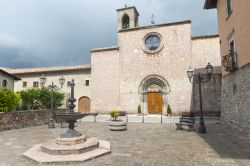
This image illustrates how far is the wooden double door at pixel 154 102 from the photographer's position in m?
22.6

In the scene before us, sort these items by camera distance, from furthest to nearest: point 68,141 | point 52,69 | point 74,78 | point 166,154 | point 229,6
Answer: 1. point 52,69
2. point 74,78
3. point 229,6
4. point 68,141
5. point 166,154

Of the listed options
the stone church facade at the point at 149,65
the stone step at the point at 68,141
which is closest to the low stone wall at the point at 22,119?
the stone step at the point at 68,141

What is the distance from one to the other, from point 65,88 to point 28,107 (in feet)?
19.6

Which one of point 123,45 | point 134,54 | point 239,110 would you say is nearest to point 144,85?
point 134,54

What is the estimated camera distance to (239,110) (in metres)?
11.1

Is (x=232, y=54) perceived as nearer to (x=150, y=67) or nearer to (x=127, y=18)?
(x=150, y=67)

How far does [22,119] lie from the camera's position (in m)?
14.2

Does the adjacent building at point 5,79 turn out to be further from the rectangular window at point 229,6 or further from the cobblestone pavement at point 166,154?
the rectangular window at point 229,6

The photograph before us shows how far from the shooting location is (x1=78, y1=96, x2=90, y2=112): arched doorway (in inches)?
1052

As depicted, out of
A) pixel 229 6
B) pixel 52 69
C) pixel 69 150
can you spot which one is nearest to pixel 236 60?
pixel 229 6

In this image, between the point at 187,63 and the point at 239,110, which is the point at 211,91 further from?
the point at 239,110

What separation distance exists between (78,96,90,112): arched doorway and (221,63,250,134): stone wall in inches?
665

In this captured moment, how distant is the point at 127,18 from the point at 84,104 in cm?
1227

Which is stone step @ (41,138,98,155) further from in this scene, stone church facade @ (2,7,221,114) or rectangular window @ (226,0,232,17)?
stone church facade @ (2,7,221,114)
